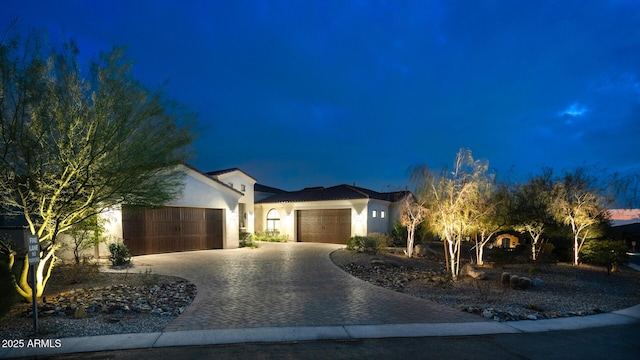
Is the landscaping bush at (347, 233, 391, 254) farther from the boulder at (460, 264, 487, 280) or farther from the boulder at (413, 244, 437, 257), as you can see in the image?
the boulder at (460, 264, 487, 280)

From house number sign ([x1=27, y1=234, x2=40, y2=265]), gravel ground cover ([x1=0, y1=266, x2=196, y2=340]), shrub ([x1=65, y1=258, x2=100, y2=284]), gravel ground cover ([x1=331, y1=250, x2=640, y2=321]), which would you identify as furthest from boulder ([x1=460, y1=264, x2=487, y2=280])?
shrub ([x1=65, y1=258, x2=100, y2=284])

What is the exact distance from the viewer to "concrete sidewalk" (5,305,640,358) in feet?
17.8

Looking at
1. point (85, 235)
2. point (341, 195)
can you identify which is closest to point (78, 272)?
point (85, 235)

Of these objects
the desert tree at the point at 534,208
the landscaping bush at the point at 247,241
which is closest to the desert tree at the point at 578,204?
the desert tree at the point at 534,208

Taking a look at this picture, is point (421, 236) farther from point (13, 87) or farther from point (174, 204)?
point (13, 87)

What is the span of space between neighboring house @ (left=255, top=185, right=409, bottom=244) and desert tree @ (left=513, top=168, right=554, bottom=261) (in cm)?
787

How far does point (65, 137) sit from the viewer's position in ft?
24.7

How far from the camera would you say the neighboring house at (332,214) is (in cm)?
2486

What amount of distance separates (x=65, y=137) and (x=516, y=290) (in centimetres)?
1248

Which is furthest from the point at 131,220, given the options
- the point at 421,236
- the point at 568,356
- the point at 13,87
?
the point at 421,236

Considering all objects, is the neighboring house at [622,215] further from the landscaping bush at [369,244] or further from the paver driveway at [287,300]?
the paver driveway at [287,300]

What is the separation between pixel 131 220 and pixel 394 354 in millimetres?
15537

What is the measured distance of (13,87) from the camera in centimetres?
711

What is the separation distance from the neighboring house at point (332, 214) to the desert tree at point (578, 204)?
9.39 m
